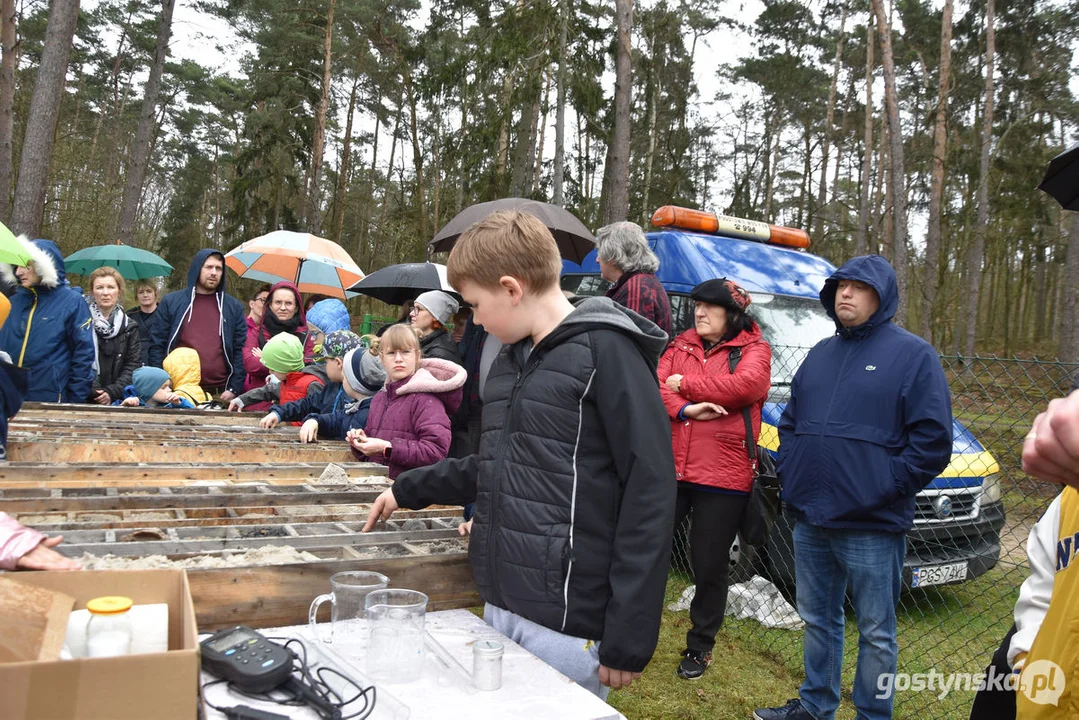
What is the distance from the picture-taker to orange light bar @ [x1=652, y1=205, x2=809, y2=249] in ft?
19.1

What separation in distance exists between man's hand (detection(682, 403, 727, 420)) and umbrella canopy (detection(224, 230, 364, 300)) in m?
6.19

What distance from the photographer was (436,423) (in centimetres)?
360

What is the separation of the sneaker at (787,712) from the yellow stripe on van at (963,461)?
1.56 meters

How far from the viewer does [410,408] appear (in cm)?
366

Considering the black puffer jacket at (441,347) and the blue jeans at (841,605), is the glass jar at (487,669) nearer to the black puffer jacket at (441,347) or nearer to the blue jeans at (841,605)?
the blue jeans at (841,605)

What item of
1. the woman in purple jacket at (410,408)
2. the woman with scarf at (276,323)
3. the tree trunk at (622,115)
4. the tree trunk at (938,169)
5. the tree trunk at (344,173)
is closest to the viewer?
the woman in purple jacket at (410,408)

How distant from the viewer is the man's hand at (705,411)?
→ 3840mm

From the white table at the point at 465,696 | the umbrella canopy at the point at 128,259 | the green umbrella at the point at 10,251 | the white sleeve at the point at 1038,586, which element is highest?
the umbrella canopy at the point at 128,259

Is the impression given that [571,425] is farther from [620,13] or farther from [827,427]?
[620,13]

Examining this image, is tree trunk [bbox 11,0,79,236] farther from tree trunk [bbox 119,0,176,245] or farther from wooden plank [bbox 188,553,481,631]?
wooden plank [bbox 188,553,481,631]

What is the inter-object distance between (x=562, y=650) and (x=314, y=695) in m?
0.66

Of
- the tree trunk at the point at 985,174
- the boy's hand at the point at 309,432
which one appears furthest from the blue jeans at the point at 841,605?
the tree trunk at the point at 985,174

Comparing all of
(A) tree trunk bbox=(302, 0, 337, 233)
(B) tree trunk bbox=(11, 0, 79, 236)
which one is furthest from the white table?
(A) tree trunk bbox=(302, 0, 337, 233)

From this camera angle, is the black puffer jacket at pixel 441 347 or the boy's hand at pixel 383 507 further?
the black puffer jacket at pixel 441 347
